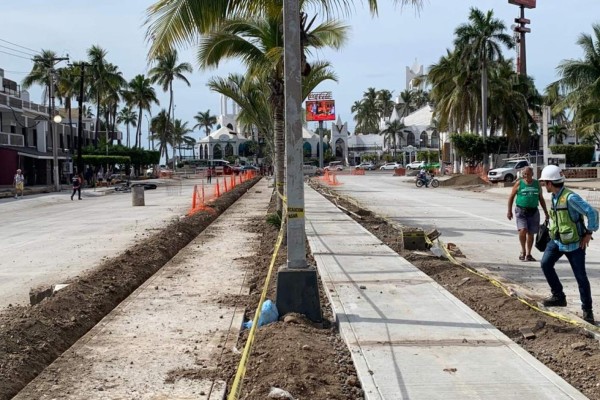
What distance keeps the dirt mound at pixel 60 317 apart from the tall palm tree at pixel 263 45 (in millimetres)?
5851

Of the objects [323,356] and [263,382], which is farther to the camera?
[323,356]

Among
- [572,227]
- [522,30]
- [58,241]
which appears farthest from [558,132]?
[572,227]

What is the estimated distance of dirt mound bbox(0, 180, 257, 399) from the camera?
590 centimetres

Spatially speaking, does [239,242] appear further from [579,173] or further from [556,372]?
[579,173]

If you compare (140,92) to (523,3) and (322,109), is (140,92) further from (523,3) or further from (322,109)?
(523,3)

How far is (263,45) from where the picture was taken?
16609 mm

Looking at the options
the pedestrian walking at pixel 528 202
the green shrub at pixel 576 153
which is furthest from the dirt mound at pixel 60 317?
the green shrub at pixel 576 153

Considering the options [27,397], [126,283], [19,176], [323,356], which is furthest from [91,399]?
[19,176]

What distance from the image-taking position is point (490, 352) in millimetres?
5730

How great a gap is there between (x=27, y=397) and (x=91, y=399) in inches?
21.4

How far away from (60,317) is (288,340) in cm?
286

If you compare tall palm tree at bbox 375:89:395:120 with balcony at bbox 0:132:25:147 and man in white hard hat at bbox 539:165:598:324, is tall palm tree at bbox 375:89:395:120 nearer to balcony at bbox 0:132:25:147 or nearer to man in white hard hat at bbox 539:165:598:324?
balcony at bbox 0:132:25:147

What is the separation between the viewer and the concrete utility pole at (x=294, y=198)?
7.16 meters

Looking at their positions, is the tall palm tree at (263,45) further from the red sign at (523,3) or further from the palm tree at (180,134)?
the palm tree at (180,134)
